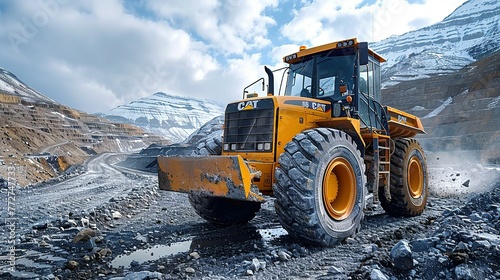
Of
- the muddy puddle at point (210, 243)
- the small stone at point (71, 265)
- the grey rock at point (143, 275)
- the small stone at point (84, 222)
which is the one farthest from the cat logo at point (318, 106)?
the small stone at point (84, 222)

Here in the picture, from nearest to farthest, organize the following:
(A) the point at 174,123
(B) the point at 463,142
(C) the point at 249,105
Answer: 1. (C) the point at 249,105
2. (B) the point at 463,142
3. (A) the point at 174,123

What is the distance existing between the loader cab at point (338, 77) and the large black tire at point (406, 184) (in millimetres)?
957

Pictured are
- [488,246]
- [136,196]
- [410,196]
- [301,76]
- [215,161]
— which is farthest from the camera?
[136,196]

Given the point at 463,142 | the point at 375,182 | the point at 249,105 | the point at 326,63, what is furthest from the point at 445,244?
the point at 463,142

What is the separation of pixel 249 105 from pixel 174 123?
195 metres

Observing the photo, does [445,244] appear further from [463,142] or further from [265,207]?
[463,142]

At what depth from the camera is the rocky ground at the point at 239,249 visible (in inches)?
130

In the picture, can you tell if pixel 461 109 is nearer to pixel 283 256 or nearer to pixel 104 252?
pixel 283 256

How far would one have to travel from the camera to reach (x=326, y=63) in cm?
601

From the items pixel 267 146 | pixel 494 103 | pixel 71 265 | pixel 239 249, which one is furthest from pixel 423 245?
pixel 494 103

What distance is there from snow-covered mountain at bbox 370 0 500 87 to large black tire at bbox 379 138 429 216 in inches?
3058

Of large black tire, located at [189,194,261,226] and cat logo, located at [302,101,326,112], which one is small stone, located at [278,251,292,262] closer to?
large black tire, located at [189,194,261,226]

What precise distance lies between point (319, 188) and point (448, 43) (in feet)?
567

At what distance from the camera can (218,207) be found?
579 cm
